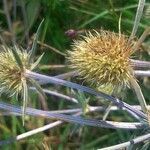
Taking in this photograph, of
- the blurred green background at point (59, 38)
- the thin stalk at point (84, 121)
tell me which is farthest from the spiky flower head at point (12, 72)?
the blurred green background at point (59, 38)

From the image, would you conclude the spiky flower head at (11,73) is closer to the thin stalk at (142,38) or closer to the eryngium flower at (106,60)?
the eryngium flower at (106,60)

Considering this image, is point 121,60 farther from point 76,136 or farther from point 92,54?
point 76,136

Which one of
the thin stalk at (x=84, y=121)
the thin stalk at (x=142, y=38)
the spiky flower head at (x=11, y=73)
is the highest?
the thin stalk at (x=142, y=38)

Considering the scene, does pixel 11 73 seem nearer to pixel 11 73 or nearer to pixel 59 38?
pixel 11 73

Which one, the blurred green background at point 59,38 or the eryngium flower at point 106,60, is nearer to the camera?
the eryngium flower at point 106,60

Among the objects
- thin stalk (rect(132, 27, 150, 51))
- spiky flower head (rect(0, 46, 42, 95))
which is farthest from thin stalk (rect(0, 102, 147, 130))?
thin stalk (rect(132, 27, 150, 51))

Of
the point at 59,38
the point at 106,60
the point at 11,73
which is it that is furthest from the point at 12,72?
the point at 59,38
